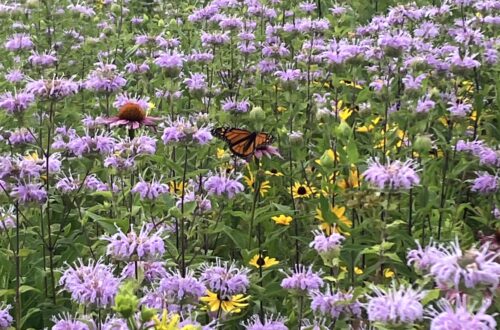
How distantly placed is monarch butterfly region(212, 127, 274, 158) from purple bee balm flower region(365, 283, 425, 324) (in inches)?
47.4

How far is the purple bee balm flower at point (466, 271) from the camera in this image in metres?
1.09

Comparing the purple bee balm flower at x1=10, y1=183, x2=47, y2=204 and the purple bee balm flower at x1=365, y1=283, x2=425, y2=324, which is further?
the purple bee balm flower at x1=10, y1=183, x2=47, y2=204

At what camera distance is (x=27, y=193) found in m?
2.08

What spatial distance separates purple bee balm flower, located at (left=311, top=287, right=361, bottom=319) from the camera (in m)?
1.71

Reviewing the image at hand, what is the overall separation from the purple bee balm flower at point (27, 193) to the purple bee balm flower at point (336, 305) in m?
0.87

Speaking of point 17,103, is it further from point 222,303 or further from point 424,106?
point 424,106

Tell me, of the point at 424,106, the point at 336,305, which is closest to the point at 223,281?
the point at 336,305

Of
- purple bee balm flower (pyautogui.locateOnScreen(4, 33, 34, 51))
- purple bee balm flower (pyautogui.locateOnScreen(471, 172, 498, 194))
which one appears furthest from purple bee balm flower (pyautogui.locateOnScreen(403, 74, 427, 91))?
purple bee balm flower (pyautogui.locateOnScreen(4, 33, 34, 51))

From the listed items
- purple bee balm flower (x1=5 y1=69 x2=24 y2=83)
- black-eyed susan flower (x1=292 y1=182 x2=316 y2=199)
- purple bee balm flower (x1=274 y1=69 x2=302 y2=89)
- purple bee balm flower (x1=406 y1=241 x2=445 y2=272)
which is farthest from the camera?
purple bee balm flower (x1=5 y1=69 x2=24 y2=83)

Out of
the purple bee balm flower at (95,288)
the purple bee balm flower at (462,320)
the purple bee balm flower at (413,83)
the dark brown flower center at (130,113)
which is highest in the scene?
the purple bee balm flower at (462,320)

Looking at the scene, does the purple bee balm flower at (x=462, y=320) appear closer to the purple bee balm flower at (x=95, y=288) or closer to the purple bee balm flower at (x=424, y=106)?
the purple bee balm flower at (x=95, y=288)

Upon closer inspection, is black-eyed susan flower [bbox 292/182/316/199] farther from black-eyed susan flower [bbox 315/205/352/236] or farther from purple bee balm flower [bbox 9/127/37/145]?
purple bee balm flower [bbox 9/127/37/145]

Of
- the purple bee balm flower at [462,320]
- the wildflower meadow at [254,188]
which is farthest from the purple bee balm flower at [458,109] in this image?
the purple bee balm flower at [462,320]

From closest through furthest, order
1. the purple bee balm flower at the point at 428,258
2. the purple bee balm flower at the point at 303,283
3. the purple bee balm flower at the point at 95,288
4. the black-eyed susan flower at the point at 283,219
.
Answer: the purple bee balm flower at the point at 428,258
the purple bee balm flower at the point at 95,288
the purple bee balm flower at the point at 303,283
the black-eyed susan flower at the point at 283,219
